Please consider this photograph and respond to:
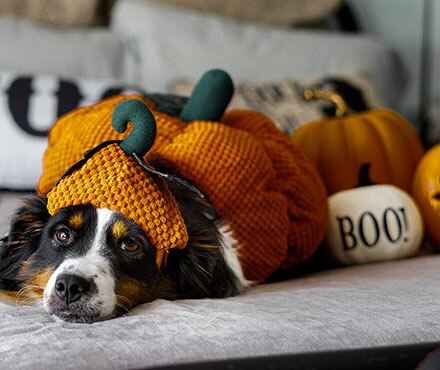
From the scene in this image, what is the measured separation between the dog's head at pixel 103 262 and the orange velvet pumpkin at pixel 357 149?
80 cm

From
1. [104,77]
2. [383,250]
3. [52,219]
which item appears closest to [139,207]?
[52,219]

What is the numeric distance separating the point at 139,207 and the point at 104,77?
1.48m

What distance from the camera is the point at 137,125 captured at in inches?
56.1

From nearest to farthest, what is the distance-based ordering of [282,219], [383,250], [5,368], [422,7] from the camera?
1. [5,368]
2. [282,219]
3. [383,250]
4. [422,7]

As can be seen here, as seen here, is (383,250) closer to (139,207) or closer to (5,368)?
(139,207)

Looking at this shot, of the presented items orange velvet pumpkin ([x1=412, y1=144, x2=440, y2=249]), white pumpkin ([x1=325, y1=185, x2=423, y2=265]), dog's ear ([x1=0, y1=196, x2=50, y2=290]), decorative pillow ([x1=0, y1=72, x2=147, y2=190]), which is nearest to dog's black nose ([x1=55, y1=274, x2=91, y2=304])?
dog's ear ([x1=0, y1=196, x2=50, y2=290])

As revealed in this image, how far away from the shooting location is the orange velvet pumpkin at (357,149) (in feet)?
7.75

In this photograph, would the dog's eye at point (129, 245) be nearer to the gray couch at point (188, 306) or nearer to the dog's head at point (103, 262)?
the dog's head at point (103, 262)

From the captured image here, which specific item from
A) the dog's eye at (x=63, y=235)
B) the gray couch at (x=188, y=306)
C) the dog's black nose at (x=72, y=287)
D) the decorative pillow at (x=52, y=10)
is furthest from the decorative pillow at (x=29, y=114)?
the dog's black nose at (x=72, y=287)

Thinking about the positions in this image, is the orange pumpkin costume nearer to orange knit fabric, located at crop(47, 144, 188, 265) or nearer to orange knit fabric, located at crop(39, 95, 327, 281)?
orange knit fabric, located at crop(39, 95, 327, 281)

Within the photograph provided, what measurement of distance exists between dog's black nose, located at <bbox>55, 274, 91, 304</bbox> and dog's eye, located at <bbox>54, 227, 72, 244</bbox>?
0.12 meters

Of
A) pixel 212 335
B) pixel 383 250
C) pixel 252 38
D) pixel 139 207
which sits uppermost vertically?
pixel 252 38

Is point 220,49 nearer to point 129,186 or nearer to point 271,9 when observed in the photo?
point 271,9

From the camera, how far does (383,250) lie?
2.09 m
